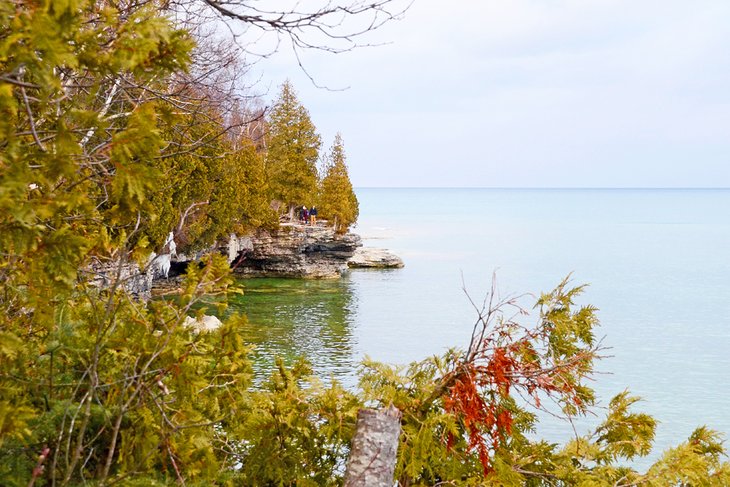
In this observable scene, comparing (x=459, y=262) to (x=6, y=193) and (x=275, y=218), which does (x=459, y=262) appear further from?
(x=6, y=193)

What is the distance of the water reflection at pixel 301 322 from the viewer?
2703 centimetres

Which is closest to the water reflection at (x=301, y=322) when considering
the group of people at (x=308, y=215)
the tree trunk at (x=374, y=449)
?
the group of people at (x=308, y=215)

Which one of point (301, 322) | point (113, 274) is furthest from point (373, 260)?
point (113, 274)

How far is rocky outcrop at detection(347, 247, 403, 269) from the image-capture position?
2283 inches

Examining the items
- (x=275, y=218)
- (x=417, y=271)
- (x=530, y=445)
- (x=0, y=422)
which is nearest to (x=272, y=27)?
(x=0, y=422)

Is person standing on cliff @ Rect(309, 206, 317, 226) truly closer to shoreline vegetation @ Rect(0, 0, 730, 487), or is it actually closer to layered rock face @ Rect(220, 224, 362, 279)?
layered rock face @ Rect(220, 224, 362, 279)

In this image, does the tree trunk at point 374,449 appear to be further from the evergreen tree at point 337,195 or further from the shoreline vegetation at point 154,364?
the evergreen tree at point 337,195

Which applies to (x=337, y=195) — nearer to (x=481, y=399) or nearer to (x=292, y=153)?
(x=292, y=153)

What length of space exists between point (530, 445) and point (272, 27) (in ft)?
11.0

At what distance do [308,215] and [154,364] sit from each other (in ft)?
→ 157

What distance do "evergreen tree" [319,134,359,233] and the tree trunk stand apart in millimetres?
45022

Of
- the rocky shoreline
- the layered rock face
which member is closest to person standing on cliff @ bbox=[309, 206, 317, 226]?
the rocky shoreline

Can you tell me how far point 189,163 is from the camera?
1212 inches

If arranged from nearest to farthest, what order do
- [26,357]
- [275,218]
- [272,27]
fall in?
[26,357], [272,27], [275,218]
